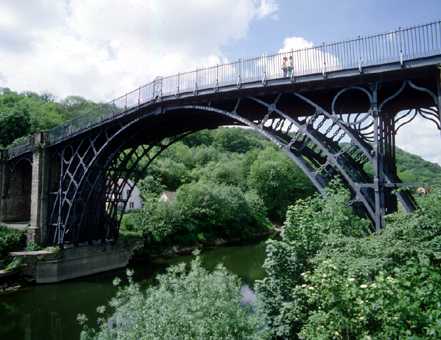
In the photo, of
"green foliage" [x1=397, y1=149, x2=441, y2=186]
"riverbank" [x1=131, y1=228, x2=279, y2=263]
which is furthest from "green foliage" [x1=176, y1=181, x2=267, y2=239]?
"green foliage" [x1=397, y1=149, x2=441, y2=186]

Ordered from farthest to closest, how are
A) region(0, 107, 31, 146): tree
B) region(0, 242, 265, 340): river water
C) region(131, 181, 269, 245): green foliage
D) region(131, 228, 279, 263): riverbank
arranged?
region(0, 107, 31, 146): tree, region(131, 181, 269, 245): green foliage, region(131, 228, 279, 263): riverbank, region(0, 242, 265, 340): river water

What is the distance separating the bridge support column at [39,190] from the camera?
2344cm

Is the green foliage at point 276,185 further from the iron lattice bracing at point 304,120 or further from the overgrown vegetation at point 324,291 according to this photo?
the overgrown vegetation at point 324,291

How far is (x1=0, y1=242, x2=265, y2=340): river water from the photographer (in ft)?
47.9

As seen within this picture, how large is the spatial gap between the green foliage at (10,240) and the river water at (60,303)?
3.12 metres

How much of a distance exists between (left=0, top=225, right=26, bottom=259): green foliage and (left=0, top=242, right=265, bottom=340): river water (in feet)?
10.2

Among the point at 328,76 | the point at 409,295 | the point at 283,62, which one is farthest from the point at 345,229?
the point at 283,62

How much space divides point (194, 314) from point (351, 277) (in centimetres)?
253

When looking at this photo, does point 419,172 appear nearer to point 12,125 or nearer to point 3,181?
point 3,181

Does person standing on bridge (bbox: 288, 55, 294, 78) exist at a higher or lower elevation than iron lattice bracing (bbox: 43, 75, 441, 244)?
higher

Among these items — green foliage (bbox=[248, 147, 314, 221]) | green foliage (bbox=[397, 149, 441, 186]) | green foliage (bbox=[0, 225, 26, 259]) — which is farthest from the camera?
green foliage (bbox=[248, 147, 314, 221])

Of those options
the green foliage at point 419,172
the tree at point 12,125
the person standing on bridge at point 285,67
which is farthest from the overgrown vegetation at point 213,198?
the person standing on bridge at point 285,67

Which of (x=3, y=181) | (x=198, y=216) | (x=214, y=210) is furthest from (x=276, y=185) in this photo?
(x=3, y=181)

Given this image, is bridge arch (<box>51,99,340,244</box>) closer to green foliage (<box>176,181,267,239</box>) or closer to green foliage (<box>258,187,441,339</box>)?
green foliage (<box>176,181,267,239</box>)
